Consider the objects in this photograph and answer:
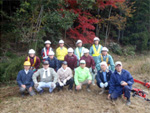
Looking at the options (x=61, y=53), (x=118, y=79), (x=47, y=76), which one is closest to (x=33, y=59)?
(x=47, y=76)

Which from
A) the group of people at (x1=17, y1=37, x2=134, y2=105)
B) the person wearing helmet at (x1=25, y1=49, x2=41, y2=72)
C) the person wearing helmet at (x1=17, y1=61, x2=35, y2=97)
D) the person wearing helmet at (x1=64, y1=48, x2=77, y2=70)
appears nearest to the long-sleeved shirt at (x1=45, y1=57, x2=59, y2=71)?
the group of people at (x1=17, y1=37, x2=134, y2=105)

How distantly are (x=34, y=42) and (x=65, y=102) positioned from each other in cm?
469

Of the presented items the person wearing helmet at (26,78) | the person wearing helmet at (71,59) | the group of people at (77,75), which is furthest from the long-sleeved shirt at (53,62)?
the person wearing helmet at (26,78)

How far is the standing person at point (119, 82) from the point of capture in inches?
162

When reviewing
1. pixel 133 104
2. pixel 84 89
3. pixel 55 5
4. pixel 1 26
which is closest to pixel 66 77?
pixel 84 89

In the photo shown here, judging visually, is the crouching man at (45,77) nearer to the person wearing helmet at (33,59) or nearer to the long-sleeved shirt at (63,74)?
the long-sleeved shirt at (63,74)

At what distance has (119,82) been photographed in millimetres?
4234

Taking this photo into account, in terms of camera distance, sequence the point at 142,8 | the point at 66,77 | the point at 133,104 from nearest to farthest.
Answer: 1. the point at 133,104
2. the point at 66,77
3. the point at 142,8

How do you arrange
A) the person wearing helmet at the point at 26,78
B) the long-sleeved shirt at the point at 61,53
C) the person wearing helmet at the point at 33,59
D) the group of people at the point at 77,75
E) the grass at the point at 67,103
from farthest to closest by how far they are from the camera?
the long-sleeved shirt at the point at 61,53, the person wearing helmet at the point at 33,59, the person wearing helmet at the point at 26,78, the group of people at the point at 77,75, the grass at the point at 67,103

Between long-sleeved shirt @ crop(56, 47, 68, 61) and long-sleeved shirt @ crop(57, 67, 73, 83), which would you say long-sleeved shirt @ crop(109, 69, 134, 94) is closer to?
long-sleeved shirt @ crop(57, 67, 73, 83)

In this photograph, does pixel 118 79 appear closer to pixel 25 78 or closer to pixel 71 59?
pixel 71 59

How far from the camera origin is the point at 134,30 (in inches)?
625

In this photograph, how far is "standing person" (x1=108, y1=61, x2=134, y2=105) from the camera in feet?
13.5

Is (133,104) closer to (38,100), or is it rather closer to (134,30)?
(38,100)
